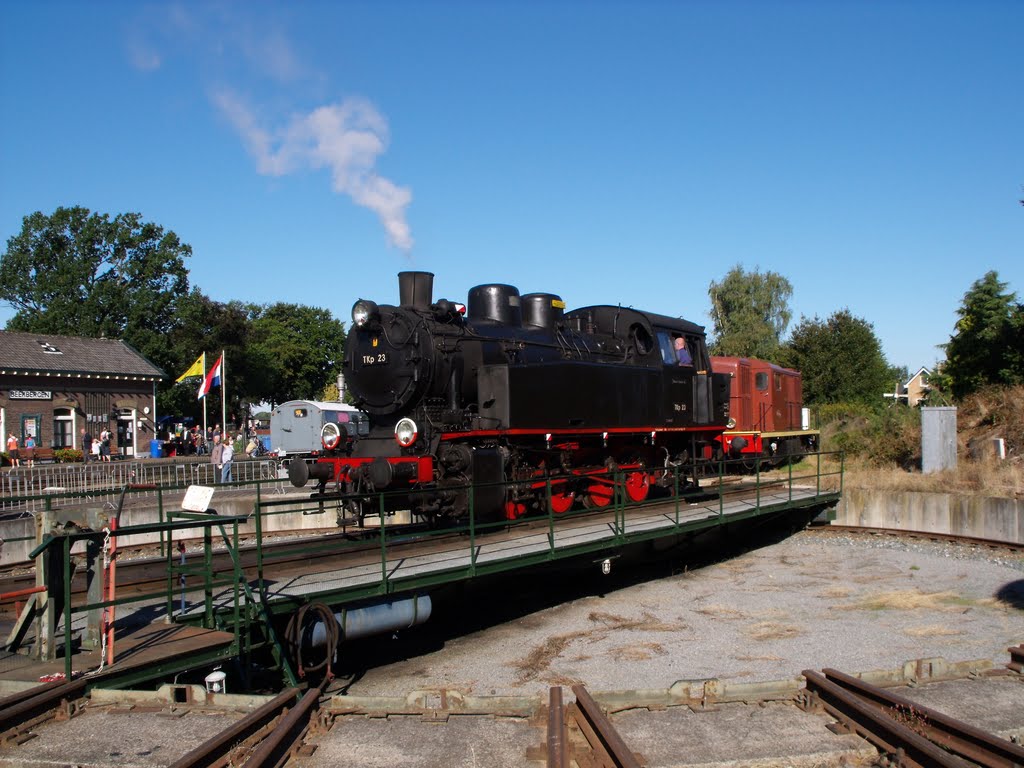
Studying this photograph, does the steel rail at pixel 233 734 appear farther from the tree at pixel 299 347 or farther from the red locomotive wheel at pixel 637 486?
the tree at pixel 299 347

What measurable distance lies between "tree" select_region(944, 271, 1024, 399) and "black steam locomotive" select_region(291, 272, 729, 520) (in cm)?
1272

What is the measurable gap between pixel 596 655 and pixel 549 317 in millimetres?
6722

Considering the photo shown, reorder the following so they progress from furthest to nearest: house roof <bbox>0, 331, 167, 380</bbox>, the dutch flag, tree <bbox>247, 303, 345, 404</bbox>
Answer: tree <bbox>247, 303, 345, 404</bbox>
house roof <bbox>0, 331, 167, 380</bbox>
the dutch flag

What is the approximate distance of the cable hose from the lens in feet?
26.2

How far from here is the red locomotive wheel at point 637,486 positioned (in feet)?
50.7

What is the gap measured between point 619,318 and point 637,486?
3.30 m

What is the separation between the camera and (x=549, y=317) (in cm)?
1505

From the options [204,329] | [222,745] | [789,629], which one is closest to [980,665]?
[789,629]

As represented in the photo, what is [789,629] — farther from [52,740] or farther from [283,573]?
[52,740]

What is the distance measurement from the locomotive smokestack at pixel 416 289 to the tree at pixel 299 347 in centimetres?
5354

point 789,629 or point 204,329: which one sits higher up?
point 204,329

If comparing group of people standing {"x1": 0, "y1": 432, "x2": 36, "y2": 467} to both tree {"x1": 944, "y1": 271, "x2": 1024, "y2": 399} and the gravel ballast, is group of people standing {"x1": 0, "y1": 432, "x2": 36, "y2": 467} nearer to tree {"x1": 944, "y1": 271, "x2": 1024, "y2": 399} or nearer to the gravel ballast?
the gravel ballast

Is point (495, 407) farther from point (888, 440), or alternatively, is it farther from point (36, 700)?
point (888, 440)

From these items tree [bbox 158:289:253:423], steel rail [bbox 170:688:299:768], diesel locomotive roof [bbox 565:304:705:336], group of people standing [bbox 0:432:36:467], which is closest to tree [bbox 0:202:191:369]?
tree [bbox 158:289:253:423]
